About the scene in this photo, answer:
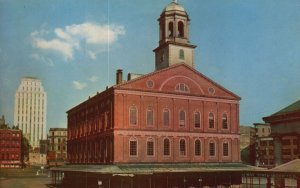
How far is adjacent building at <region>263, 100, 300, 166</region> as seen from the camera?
32688mm

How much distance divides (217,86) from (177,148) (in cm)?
877

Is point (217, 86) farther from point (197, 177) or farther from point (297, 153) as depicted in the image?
point (297, 153)

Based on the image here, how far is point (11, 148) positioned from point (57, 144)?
12133mm

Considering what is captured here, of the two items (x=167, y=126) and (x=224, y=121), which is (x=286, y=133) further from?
(x=224, y=121)

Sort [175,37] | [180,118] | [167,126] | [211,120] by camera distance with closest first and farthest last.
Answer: [167,126]
[180,118]
[211,120]
[175,37]

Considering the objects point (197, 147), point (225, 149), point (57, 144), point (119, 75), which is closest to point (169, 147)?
point (197, 147)

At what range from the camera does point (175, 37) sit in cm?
4678

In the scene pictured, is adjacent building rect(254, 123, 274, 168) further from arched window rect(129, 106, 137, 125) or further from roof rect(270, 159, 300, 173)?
roof rect(270, 159, 300, 173)

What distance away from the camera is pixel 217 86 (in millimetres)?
46594

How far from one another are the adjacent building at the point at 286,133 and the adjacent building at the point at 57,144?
79.4 meters

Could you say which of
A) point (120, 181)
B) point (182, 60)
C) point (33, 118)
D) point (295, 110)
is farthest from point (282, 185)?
point (33, 118)

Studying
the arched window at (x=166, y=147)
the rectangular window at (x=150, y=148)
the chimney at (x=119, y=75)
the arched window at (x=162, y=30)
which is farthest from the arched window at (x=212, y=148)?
the arched window at (x=162, y=30)

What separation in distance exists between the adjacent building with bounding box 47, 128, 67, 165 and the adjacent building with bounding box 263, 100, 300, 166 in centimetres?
7937

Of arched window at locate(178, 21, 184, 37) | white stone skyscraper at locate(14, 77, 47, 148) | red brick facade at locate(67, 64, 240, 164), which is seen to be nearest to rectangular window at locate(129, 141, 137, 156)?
red brick facade at locate(67, 64, 240, 164)
